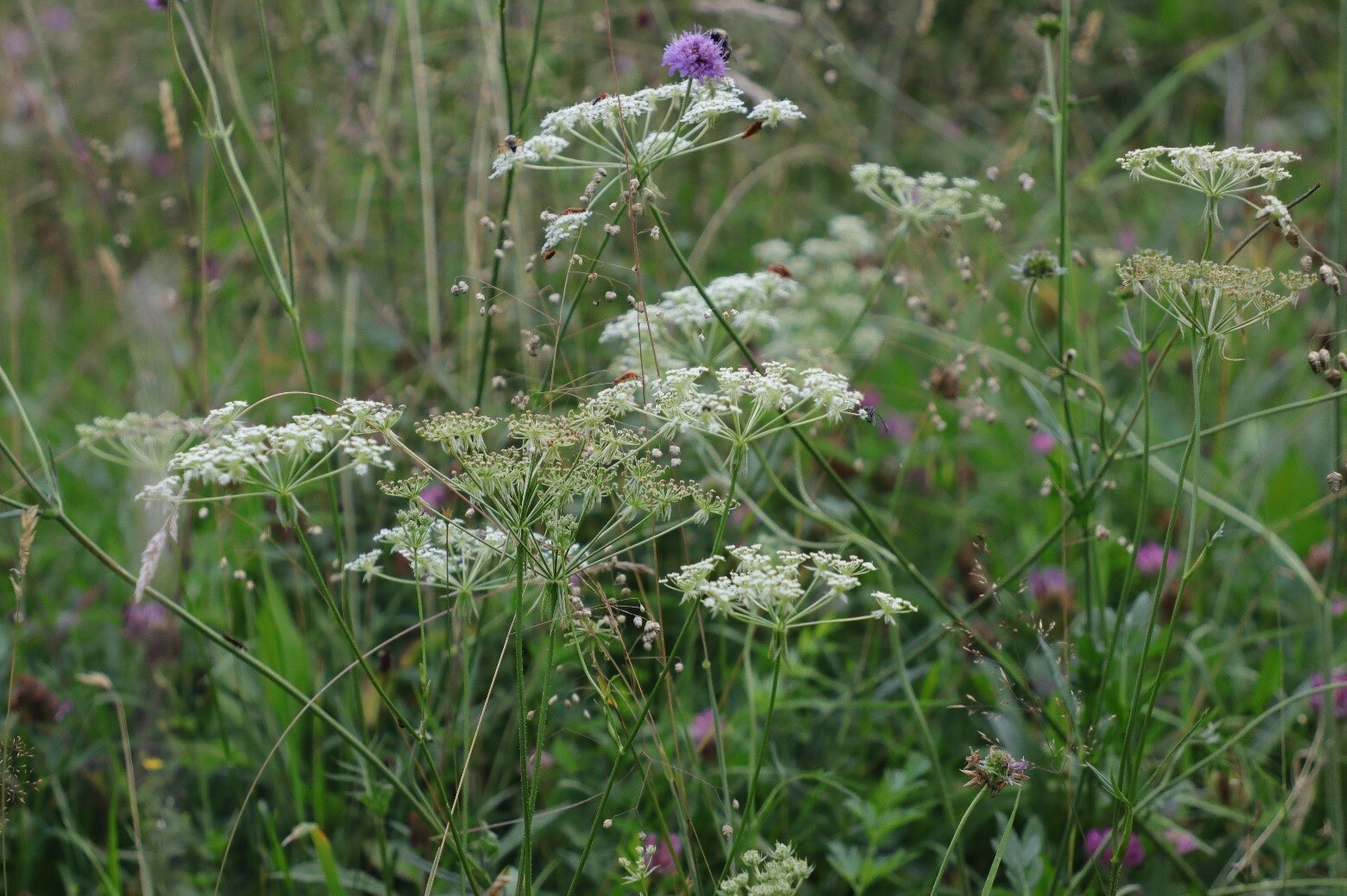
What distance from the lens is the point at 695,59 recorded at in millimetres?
1468

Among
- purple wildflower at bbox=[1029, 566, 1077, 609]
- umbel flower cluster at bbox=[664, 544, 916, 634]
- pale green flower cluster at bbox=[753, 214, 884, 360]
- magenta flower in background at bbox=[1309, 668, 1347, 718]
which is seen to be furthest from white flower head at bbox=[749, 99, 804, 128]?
magenta flower in background at bbox=[1309, 668, 1347, 718]

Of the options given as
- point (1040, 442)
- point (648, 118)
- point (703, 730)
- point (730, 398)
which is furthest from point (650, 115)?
point (1040, 442)

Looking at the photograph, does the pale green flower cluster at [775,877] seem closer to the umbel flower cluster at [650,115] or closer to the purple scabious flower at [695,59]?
the umbel flower cluster at [650,115]

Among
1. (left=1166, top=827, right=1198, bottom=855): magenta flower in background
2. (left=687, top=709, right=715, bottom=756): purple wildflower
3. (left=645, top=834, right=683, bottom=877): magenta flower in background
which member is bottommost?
(left=645, top=834, right=683, bottom=877): magenta flower in background

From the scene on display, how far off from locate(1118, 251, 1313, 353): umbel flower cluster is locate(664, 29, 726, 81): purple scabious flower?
1.91ft

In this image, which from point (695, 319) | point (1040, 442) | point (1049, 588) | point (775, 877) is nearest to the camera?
point (775, 877)

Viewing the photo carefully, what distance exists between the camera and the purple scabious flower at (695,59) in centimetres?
146

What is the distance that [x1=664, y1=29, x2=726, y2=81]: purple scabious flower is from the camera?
1.46 m

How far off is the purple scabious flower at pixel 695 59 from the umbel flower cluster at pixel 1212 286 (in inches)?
23.0

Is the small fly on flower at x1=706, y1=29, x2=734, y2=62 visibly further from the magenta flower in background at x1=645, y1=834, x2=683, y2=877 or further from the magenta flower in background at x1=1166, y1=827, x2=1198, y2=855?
the magenta flower in background at x1=1166, y1=827, x2=1198, y2=855

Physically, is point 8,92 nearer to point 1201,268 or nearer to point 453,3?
point 453,3

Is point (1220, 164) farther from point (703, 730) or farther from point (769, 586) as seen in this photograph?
point (703, 730)

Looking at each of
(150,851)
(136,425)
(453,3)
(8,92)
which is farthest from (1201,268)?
(8,92)

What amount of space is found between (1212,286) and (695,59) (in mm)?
705
